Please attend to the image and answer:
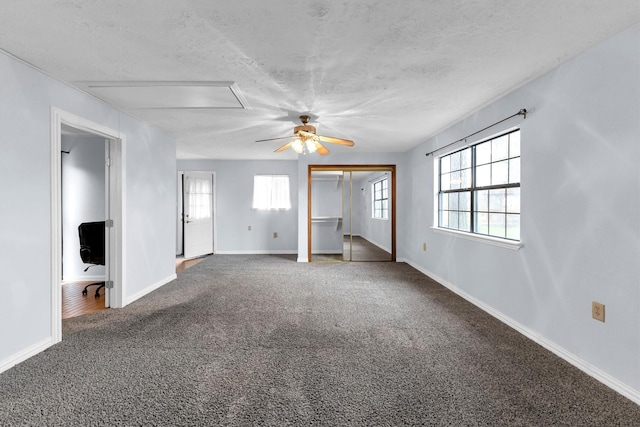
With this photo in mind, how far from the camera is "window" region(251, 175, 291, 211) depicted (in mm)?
6867

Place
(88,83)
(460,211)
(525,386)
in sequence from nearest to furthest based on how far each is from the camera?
(525,386)
(88,83)
(460,211)

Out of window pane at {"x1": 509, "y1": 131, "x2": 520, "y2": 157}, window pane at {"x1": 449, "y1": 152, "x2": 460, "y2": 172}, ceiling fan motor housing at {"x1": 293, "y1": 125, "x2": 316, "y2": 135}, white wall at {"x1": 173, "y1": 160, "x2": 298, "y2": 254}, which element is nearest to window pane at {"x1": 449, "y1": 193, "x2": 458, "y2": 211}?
window pane at {"x1": 449, "y1": 152, "x2": 460, "y2": 172}

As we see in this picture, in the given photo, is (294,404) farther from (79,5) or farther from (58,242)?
(79,5)

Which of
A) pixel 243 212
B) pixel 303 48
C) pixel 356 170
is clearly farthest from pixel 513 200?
pixel 243 212

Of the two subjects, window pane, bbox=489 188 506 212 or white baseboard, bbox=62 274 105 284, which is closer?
window pane, bbox=489 188 506 212

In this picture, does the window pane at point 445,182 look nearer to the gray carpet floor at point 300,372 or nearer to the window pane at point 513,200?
the window pane at point 513,200

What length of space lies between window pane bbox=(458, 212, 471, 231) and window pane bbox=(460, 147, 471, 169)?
0.61m

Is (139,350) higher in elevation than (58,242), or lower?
lower

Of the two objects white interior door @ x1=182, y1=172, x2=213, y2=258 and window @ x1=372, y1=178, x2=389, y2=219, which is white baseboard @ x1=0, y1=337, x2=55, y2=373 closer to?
white interior door @ x1=182, y1=172, x2=213, y2=258

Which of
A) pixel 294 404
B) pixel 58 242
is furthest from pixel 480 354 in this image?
pixel 58 242

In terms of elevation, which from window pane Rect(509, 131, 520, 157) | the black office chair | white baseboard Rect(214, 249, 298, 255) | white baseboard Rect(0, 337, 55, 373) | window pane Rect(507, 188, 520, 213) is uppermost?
window pane Rect(509, 131, 520, 157)

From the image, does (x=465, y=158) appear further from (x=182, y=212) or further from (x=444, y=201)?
(x=182, y=212)

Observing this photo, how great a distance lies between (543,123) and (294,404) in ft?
8.96

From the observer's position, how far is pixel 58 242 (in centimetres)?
247
